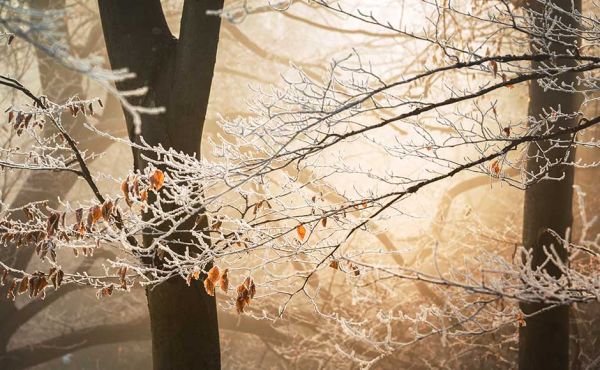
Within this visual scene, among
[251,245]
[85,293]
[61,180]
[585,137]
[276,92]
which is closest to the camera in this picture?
[276,92]

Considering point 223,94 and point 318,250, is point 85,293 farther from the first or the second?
point 318,250

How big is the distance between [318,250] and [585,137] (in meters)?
10.5

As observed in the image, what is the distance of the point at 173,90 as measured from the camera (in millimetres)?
3531

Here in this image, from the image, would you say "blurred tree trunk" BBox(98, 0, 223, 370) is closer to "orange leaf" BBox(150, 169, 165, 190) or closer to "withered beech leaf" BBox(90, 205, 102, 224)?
"withered beech leaf" BBox(90, 205, 102, 224)

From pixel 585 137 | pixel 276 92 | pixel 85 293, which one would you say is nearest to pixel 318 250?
pixel 276 92

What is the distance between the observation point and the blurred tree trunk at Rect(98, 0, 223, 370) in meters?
3.51

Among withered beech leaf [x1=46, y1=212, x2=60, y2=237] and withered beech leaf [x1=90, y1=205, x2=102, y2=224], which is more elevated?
withered beech leaf [x1=90, y1=205, x2=102, y2=224]

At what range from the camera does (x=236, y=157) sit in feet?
10.0

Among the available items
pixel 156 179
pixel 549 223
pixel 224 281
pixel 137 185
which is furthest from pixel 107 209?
pixel 549 223

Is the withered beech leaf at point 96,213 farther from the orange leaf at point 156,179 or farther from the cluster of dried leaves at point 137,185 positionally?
the orange leaf at point 156,179

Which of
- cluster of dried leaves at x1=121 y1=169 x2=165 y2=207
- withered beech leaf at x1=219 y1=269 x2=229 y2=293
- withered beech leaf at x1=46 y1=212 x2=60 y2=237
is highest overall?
cluster of dried leaves at x1=121 y1=169 x2=165 y2=207

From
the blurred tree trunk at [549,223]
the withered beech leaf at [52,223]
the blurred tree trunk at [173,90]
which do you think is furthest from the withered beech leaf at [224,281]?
the blurred tree trunk at [549,223]

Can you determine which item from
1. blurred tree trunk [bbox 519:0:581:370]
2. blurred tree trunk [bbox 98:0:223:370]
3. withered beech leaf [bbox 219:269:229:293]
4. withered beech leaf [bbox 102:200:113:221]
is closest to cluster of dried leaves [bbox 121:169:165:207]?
withered beech leaf [bbox 102:200:113:221]

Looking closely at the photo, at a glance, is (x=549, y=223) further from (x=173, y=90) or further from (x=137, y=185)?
(x=137, y=185)
